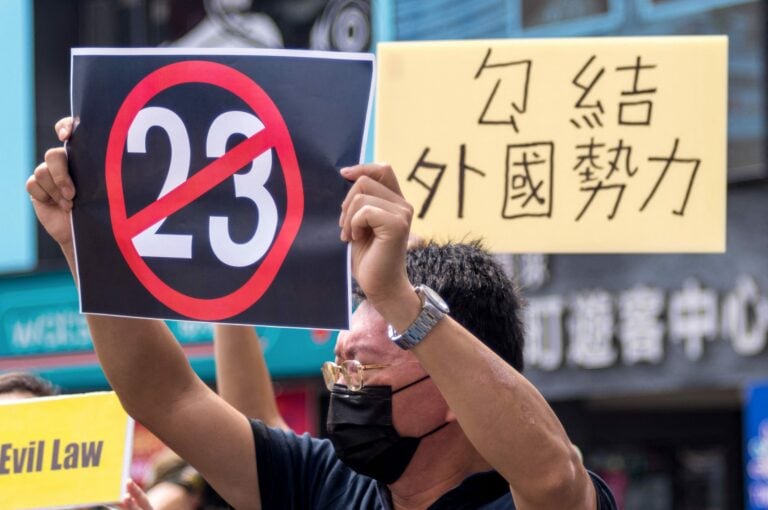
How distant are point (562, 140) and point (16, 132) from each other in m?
9.96

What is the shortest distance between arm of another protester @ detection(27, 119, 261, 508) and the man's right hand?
8cm

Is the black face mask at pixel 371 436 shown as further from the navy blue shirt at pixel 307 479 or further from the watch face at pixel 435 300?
the watch face at pixel 435 300

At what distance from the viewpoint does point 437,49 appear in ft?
11.7

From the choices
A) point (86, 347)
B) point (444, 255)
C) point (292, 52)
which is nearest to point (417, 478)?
point (444, 255)

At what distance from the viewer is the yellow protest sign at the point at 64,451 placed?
3.48 meters

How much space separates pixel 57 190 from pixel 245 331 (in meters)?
0.72

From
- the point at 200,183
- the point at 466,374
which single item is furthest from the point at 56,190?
the point at 466,374

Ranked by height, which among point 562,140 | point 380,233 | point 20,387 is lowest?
point 20,387

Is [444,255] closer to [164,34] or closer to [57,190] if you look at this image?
[57,190]

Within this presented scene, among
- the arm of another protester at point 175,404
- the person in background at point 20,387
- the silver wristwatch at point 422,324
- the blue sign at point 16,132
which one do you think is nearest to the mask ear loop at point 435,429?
the arm of another protester at point 175,404

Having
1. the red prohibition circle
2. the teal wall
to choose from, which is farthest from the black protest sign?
the teal wall

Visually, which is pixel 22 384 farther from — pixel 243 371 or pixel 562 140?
pixel 562 140

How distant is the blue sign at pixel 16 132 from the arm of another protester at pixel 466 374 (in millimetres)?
10563

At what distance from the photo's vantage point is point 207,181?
108 inches
